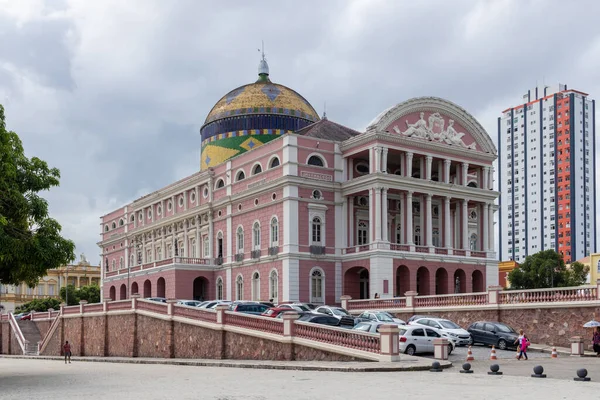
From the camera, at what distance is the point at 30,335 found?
2448 inches

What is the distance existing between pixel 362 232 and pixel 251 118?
17.0 metres

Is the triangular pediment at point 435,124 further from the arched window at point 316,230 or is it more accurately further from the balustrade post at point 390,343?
the balustrade post at point 390,343

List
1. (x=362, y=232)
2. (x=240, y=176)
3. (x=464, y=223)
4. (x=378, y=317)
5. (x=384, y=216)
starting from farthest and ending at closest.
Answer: (x=240, y=176), (x=464, y=223), (x=362, y=232), (x=384, y=216), (x=378, y=317)

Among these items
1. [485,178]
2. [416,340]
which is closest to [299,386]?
[416,340]

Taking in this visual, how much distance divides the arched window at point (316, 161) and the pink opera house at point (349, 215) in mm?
75

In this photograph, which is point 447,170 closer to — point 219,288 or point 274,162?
point 274,162

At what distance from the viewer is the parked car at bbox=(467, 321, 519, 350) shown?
3472 centimetres

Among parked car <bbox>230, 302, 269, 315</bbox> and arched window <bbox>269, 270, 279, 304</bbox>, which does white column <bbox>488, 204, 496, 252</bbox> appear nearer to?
arched window <bbox>269, 270, 279, 304</bbox>

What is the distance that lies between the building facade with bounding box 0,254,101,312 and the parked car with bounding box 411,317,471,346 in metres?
80.1

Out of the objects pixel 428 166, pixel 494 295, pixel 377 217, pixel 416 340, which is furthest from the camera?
pixel 428 166

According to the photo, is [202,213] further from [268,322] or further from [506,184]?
[506,184]

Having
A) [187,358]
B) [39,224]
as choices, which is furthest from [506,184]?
[39,224]

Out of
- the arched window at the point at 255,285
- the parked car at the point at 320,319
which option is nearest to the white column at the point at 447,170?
the arched window at the point at 255,285

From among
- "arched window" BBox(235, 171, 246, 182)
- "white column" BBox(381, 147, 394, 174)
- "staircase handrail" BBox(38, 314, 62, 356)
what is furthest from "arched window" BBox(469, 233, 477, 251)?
"staircase handrail" BBox(38, 314, 62, 356)
